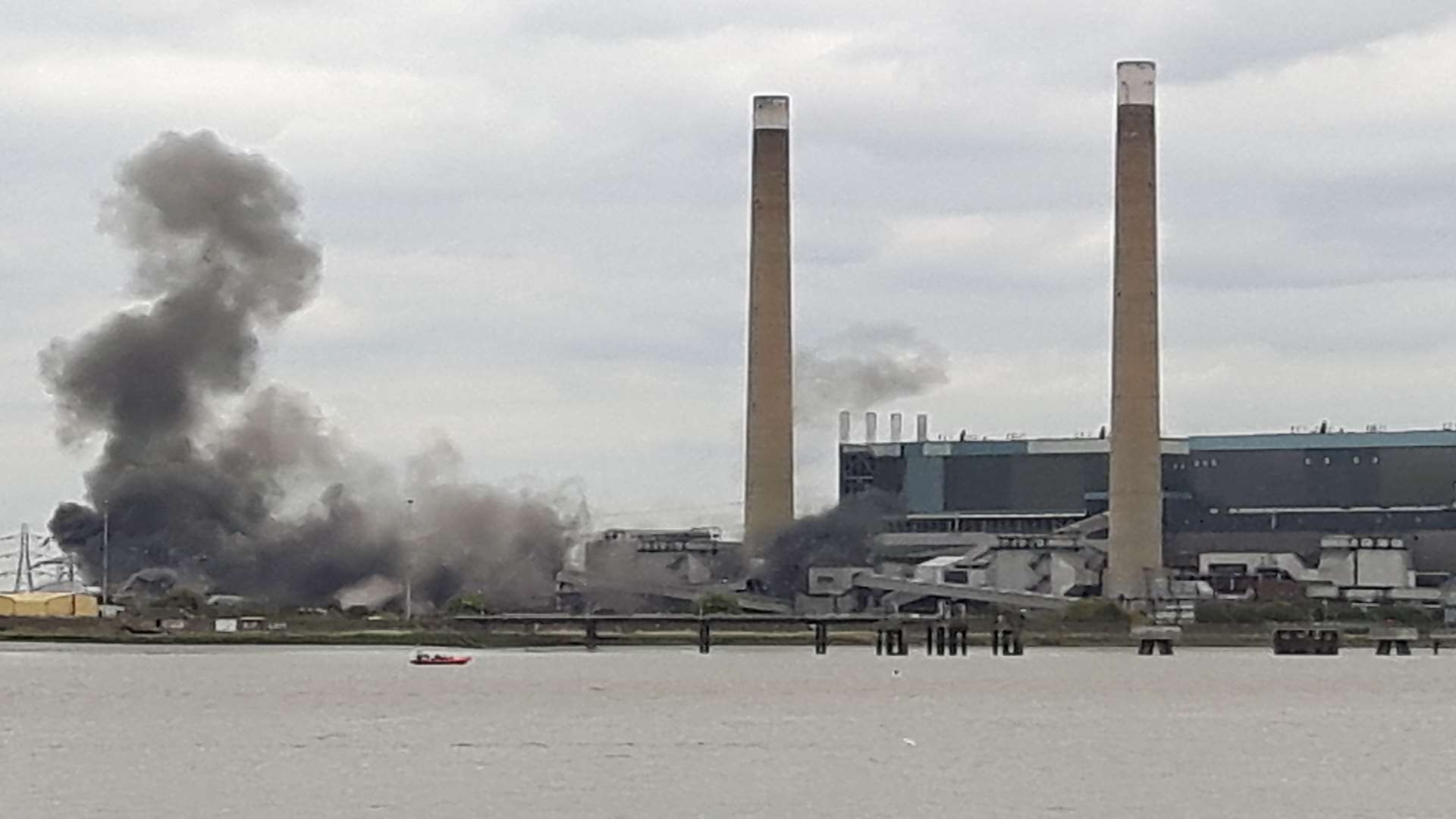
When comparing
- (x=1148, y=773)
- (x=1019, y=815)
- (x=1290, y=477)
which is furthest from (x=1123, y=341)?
Answer: (x=1019, y=815)

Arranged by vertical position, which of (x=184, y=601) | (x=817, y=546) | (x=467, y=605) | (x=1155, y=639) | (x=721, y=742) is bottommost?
(x=721, y=742)

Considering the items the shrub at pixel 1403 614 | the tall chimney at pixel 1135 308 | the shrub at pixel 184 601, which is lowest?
the shrub at pixel 1403 614

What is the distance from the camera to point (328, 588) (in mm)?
171500

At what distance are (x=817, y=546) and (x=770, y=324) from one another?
728 inches

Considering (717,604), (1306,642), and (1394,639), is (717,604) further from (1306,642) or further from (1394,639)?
(1394,639)

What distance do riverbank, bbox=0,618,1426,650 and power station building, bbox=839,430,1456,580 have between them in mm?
11676

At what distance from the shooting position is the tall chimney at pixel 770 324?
16150 centimetres

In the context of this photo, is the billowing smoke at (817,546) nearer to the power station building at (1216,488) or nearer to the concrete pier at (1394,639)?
the power station building at (1216,488)

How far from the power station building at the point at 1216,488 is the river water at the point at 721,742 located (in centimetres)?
4623

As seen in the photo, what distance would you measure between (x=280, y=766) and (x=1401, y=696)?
5347 cm

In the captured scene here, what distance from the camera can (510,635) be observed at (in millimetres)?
166375

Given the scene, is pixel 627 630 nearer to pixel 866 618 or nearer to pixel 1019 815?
pixel 866 618

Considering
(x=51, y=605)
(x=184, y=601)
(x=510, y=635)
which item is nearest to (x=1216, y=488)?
(x=510, y=635)

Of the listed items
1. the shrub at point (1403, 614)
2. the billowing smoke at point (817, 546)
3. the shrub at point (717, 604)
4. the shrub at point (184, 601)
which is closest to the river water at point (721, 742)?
the shrub at point (184, 601)
